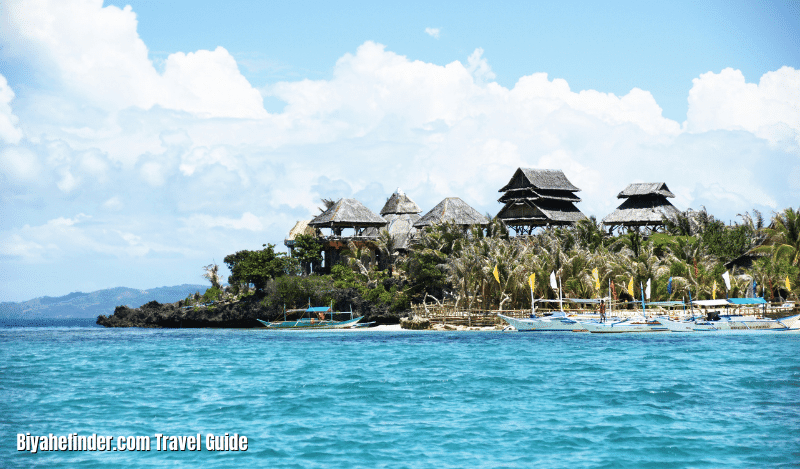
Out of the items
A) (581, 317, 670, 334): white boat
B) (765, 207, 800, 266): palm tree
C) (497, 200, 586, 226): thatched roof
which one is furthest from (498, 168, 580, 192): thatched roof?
(581, 317, 670, 334): white boat

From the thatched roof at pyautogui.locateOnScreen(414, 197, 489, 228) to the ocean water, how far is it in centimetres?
3182

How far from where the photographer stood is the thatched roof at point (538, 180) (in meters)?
66.4

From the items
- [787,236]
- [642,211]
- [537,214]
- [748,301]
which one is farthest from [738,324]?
[537,214]

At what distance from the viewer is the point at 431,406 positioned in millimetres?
18016

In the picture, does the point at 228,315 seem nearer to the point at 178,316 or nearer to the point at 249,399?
the point at 178,316

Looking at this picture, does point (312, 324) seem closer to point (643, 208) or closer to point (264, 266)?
point (264, 266)

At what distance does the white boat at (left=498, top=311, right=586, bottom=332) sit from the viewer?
4347 cm

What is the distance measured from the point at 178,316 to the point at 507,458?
2456 inches

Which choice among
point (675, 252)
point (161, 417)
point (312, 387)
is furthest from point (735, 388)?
→ point (675, 252)

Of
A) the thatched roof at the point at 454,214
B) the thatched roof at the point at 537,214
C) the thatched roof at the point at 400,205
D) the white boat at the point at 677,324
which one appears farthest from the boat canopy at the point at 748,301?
the thatched roof at the point at 400,205

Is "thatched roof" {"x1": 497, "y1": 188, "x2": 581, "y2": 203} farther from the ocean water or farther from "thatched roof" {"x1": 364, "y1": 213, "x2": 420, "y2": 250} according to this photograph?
the ocean water

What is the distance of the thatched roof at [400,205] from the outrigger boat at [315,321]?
22.0m

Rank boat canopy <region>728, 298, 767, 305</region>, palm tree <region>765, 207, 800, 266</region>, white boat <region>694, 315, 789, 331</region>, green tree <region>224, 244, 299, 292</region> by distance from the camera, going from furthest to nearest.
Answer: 1. green tree <region>224, 244, 299, 292</region>
2. palm tree <region>765, 207, 800, 266</region>
3. white boat <region>694, 315, 789, 331</region>
4. boat canopy <region>728, 298, 767, 305</region>

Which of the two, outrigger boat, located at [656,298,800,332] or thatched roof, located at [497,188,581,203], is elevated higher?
thatched roof, located at [497,188,581,203]
